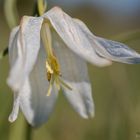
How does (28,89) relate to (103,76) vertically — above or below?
above

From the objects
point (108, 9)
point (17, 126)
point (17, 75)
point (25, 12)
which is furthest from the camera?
point (108, 9)

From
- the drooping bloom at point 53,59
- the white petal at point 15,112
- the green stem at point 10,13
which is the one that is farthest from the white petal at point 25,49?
the green stem at point 10,13

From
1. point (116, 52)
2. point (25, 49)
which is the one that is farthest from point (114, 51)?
point (25, 49)

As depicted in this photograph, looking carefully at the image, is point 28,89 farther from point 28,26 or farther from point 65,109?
A: point 65,109

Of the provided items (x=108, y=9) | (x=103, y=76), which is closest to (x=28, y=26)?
(x=103, y=76)

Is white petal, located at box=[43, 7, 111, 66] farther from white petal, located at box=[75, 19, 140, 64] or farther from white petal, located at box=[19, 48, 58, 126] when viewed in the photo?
white petal, located at box=[19, 48, 58, 126]

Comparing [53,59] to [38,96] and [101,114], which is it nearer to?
[38,96]

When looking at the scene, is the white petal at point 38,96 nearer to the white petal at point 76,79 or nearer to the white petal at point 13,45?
the white petal at point 76,79
